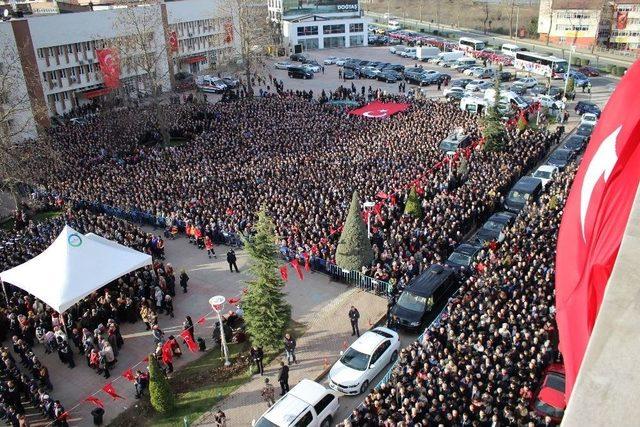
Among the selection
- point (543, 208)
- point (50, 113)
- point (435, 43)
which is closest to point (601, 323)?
point (543, 208)

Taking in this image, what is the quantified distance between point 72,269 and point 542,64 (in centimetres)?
4592

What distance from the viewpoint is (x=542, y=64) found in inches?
1946

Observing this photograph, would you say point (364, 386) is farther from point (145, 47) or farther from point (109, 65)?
point (109, 65)

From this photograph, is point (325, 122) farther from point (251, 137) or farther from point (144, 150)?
point (144, 150)

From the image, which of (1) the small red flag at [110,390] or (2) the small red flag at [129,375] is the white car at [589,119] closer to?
(2) the small red flag at [129,375]

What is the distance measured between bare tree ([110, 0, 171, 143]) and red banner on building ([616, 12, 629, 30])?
51.6 m

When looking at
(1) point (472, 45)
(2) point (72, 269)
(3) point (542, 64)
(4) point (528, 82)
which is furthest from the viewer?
(1) point (472, 45)

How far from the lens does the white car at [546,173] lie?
79.8ft

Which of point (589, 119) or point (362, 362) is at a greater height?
point (589, 119)

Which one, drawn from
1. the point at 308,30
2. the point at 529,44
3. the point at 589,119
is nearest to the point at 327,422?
the point at 589,119

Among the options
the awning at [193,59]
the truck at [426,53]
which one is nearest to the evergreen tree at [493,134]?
the truck at [426,53]

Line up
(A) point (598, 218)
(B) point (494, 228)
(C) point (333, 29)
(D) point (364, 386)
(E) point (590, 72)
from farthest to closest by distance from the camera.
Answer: (C) point (333, 29)
(E) point (590, 72)
(B) point (494, 228)
(D) point (364, 386)
(A) point (598, 218)

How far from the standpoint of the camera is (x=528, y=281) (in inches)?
614

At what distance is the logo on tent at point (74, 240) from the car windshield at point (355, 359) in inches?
379
